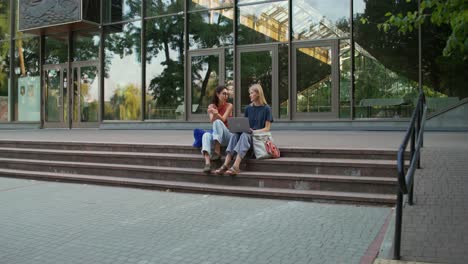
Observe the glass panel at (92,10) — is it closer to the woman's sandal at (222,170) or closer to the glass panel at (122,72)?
the glass panel at (122,72)

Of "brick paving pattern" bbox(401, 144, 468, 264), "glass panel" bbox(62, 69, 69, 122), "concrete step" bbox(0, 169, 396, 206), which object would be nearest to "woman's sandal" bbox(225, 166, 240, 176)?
"concrete step" bbox(0, 169, 396, 206)

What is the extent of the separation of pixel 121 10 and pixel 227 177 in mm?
13015

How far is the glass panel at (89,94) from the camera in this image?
1888 cm

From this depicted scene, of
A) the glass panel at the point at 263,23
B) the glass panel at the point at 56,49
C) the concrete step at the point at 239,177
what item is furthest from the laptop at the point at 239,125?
the glass panel at the point at 56,49

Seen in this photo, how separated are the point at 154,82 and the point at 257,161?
10.7 metres

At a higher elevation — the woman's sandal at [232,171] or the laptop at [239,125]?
the laptop at [239,125]

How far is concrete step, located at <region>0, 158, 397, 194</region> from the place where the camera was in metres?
6.37

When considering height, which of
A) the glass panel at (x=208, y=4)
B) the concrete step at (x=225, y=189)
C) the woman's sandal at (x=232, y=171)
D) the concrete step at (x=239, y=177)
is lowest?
the concrete step at (x=225, y=189)

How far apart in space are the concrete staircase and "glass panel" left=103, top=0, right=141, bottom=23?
30.0 feet

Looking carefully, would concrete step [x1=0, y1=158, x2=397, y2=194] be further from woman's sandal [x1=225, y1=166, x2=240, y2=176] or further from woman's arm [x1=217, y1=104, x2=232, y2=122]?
woman's arm [x1=217, y1=104, x2=232, y2=122]

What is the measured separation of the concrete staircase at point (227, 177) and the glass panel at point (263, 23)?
766 centimetres

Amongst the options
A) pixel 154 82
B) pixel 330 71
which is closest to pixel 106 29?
pixel 154 82

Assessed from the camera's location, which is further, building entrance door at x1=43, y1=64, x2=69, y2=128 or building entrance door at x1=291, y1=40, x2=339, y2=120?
building entrance door at x1=43, y1=64, x2=69, y2=128

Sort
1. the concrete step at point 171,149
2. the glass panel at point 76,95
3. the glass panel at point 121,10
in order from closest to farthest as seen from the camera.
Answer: the concrete step at point 171,149
the glass panel at point 121,10
the glass panel at point 76,95
